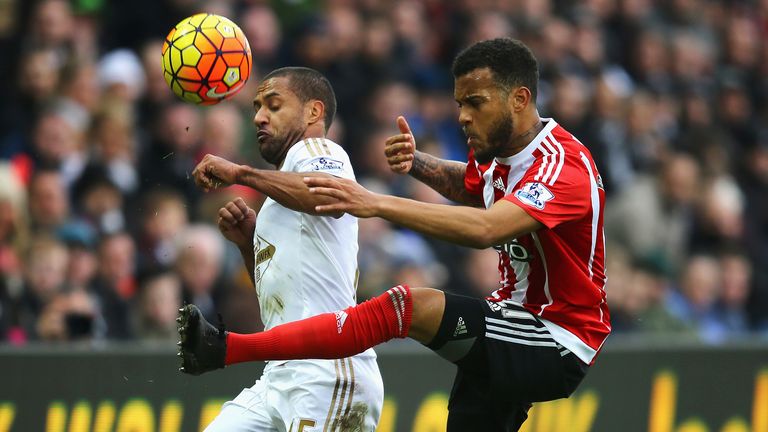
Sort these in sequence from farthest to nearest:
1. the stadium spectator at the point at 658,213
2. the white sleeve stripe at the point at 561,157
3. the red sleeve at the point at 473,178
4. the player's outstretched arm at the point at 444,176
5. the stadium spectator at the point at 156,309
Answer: the stadium spectator at the point at 658,213 → the stadium spectator at the point at 156,309 → the player's outstretched arm at the point at 444,176 → the red sleeve at the point at 473,178 → the white sleeve stripe at the point at 561,157

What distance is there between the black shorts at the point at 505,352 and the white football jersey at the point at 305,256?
58 centimetres

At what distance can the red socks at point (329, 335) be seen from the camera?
18.3 ft

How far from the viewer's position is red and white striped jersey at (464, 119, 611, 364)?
19.2 feet

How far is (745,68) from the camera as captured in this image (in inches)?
625

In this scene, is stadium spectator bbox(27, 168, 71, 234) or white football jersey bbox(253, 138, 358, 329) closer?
white football jersey bbox(253, 138, 358, 329)

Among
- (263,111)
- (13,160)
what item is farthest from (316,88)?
(13,160)

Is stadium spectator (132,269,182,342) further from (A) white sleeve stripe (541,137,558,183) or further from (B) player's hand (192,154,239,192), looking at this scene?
(A) white sleeve stripe (541,137,558,183)

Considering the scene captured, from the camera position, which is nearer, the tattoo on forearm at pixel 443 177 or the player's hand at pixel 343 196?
the player's hand at pixel 343 196

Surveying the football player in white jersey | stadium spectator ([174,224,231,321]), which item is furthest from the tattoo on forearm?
stadium spectator ([174,224,231,321])

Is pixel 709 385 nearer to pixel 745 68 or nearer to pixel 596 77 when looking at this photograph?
pixel 596 77

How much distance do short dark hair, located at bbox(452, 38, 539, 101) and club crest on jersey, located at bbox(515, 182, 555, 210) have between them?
20.2 inches

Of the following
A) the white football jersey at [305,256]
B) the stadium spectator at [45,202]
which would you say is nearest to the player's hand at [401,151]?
the white football jersey at [305,256]

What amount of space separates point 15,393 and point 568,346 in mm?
3567

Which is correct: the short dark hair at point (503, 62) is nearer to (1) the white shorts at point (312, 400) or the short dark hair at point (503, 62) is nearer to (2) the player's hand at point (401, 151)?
(2) the player's hand at point (401, 151)
